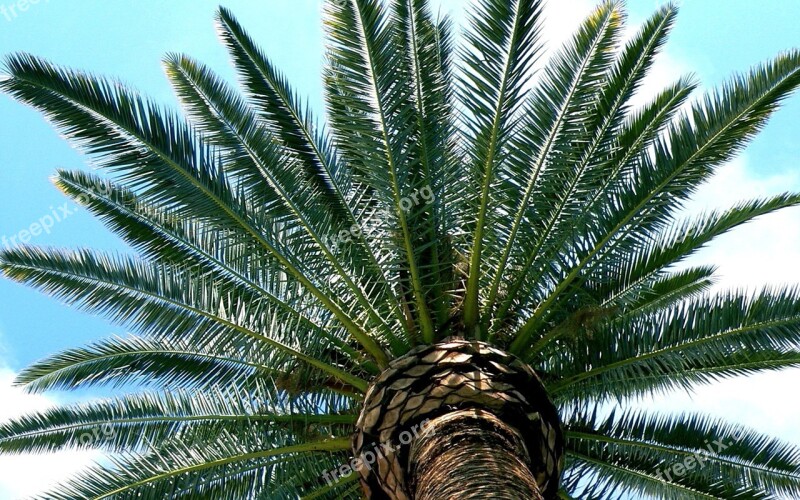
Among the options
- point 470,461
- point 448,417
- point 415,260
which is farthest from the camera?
point 415,260

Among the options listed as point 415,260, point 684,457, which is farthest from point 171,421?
point 684,457

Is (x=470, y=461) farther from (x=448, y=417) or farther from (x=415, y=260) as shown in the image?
(x=415, y=260)

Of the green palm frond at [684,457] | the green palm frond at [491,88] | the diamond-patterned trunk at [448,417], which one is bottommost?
the green palm frond at [684,457]

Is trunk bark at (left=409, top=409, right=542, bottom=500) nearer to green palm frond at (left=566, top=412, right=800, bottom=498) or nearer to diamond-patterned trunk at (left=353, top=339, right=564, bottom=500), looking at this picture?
diamond-patterned trunk at (left=353, top=339, right=564, bottom=500)

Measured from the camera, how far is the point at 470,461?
540cm

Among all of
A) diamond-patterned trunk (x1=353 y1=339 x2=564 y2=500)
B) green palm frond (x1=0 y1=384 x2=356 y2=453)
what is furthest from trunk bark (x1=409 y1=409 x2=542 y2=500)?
green palm frond (x1=0 y1=384 x2=356 y2=453)

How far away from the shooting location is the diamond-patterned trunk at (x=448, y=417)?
5.94 m

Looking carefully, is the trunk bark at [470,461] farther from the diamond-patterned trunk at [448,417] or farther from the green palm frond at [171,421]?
the green palm frond at [171,421]

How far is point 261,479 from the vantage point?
743cm

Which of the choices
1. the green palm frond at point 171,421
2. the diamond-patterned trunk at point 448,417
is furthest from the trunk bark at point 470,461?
the green palm frond at point 171,421

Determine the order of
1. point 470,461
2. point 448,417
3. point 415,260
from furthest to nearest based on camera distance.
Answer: point 415,260 < point 448,417 < point 470,461

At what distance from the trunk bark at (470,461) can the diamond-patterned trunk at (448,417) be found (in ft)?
0.04

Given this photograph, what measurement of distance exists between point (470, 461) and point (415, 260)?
7.63 feet

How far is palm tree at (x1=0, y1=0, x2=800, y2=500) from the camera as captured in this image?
726 centimetres
